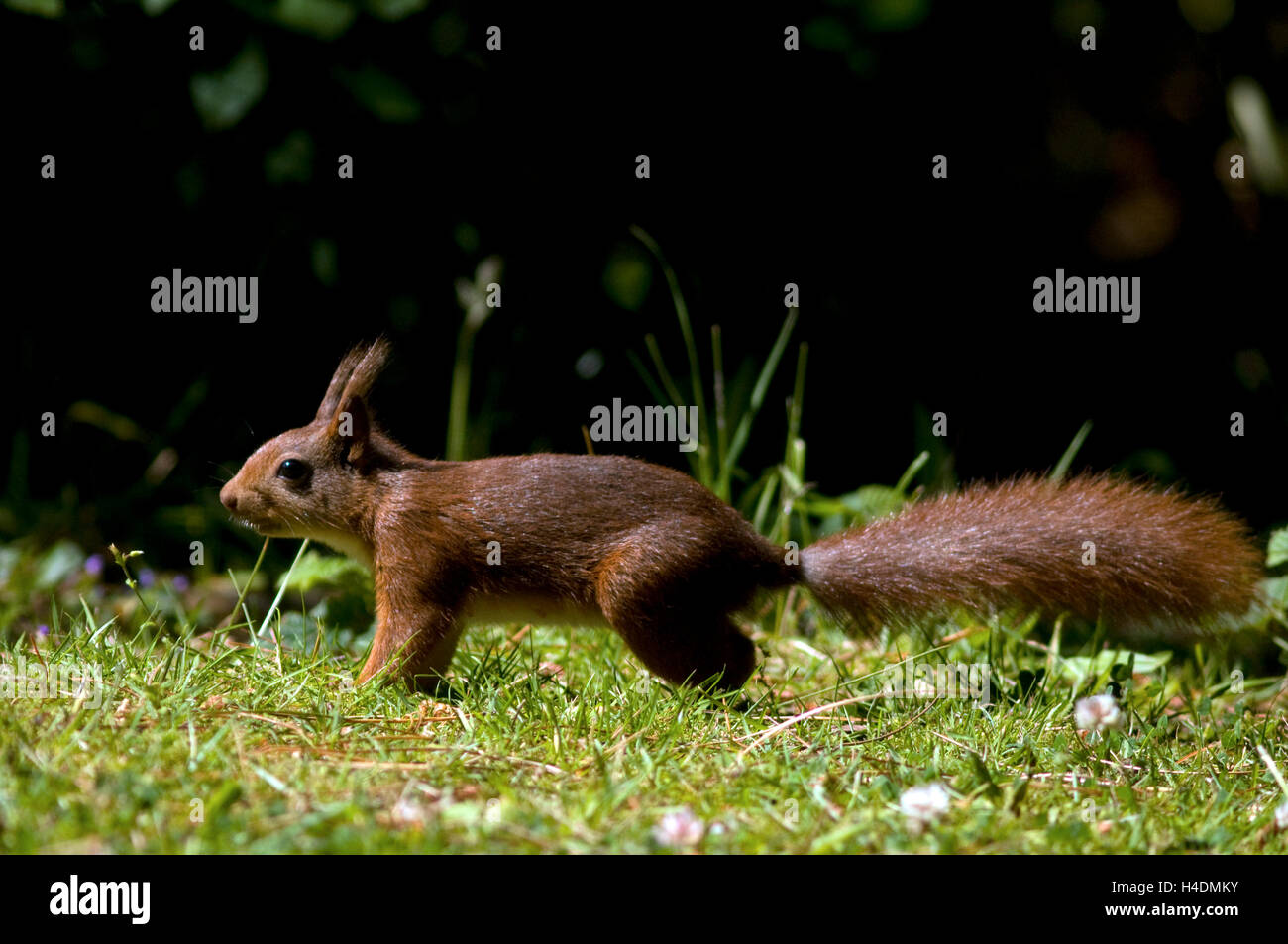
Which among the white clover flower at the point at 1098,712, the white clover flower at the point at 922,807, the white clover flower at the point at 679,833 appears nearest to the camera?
the white clover flower at the point at 679,833

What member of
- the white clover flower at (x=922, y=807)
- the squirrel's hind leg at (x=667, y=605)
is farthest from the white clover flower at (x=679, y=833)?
the squirrel's hind leg at (x=667, y=605)

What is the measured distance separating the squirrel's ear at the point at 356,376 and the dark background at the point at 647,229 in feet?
4.56

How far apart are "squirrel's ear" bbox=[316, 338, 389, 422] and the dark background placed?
1388 millimetres

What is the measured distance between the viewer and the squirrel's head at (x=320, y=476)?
11.8 ft

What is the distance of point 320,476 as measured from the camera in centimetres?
362

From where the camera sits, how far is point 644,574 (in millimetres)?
3270

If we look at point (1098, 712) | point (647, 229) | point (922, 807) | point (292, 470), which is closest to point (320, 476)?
point (292, 470)

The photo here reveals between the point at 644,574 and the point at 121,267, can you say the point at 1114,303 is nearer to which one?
the point at 644,574

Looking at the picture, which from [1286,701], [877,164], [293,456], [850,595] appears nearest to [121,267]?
[293,456]

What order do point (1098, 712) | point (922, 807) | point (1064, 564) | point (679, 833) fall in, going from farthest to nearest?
point (1064, 564)
point (1098, 712)
point (922, 807)
point (679, 833)

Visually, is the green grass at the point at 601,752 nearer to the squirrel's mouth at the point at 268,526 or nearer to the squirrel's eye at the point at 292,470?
the squirrel's mouth at the point at 268,526

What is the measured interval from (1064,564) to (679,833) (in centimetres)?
166

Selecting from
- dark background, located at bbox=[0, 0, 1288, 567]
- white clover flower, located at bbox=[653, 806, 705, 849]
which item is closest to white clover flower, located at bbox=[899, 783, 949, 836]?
white clover flower, located at bbox=[653, 806, 705, 849]

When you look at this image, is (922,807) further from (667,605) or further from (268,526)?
(268,526)
